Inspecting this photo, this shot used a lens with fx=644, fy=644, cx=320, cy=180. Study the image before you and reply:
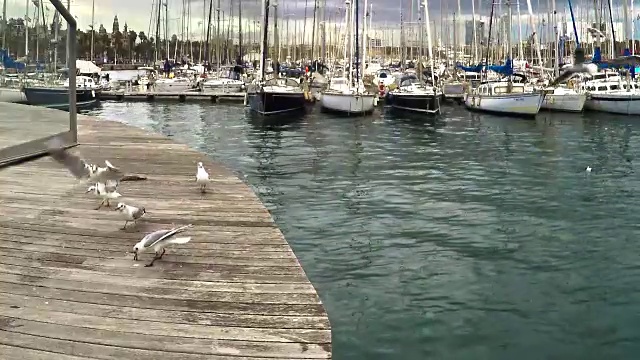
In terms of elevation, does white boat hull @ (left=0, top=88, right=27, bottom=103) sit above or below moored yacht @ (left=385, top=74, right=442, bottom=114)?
below

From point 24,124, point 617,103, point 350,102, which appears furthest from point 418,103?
point 24,124

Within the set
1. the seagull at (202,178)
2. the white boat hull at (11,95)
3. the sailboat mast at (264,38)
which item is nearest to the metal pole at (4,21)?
the white boat hull at (11,95)

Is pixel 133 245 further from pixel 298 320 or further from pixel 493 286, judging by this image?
pixel 493 286

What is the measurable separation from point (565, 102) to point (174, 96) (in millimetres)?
36070

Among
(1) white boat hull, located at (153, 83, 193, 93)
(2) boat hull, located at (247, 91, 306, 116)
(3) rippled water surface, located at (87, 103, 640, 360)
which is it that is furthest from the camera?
(1) white boat hull, located at (153, 83, 193, 93)

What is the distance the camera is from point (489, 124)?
133 feet

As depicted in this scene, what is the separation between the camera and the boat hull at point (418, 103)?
148 feet

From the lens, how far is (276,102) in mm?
43312

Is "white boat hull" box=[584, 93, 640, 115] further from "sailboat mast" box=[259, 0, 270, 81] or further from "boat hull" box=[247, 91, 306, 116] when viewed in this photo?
"sailboat mast" box=[259, 0, 270, 81]

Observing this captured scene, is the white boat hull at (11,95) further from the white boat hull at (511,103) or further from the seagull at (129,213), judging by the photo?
the white boat hull at (511,103)

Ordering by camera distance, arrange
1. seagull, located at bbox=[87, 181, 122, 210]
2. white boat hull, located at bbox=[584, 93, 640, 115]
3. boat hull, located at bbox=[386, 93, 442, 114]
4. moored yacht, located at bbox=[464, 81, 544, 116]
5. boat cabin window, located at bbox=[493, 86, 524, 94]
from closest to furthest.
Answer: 1. seagull, located at bbox=[87, 181, 122, 210]
2. moored yacht, located at bbox=[464, 81, 544, 116]
3. white boat hull, located at bbox=[584, 93, 640, 115]
4. boat hull, located at bbox=[386, 93, 442, 114]
5. boat cabin window, located at bbox=[493, 86, 524, 94]

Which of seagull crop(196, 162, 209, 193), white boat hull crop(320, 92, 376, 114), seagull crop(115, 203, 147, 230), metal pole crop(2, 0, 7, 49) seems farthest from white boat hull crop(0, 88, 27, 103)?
white boat hull crop(320, 92, 376, 114)

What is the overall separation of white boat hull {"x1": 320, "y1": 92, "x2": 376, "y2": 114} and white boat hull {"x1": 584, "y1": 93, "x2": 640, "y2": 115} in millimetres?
16745

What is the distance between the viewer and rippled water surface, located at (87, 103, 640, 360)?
838 centimetres
